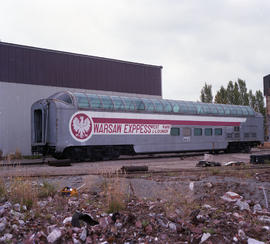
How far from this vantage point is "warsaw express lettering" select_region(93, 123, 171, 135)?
17.5m

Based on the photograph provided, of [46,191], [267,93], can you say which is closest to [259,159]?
[46,191]

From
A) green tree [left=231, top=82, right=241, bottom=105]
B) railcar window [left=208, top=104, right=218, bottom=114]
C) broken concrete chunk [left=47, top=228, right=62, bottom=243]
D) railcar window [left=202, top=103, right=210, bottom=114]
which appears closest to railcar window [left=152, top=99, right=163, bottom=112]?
railcar window [left=202, top=103, right=210, bottom=114]

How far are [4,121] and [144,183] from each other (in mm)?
17449

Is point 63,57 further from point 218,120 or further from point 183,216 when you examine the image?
point 183,216

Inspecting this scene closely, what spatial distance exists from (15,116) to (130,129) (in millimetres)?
9657

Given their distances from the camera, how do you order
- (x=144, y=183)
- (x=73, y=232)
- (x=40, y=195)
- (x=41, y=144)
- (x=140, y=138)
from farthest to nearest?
(x=140, y=138)
(x=41, y=144)
(x=144, y=183)
(x=40, y=195)
(x=73, y=232)

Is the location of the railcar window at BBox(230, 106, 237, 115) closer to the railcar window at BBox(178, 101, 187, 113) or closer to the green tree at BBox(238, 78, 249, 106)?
the railcar window at BBox(178, 101, 187, 113)

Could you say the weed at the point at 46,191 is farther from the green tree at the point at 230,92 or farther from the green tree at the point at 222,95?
the green tree at the point at 230,92

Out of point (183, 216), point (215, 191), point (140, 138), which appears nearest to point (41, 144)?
point (140, 138)

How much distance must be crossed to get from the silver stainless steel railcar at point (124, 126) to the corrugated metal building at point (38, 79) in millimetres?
5906

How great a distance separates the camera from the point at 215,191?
6.59 meters

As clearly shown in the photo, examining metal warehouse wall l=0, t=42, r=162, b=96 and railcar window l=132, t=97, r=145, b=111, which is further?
metal warehouse wall l=0, t=42, r=162, b=96

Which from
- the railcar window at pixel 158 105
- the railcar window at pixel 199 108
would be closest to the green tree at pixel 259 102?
the railcar window at pixel 199 108

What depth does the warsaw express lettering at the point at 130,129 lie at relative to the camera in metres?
17.5
